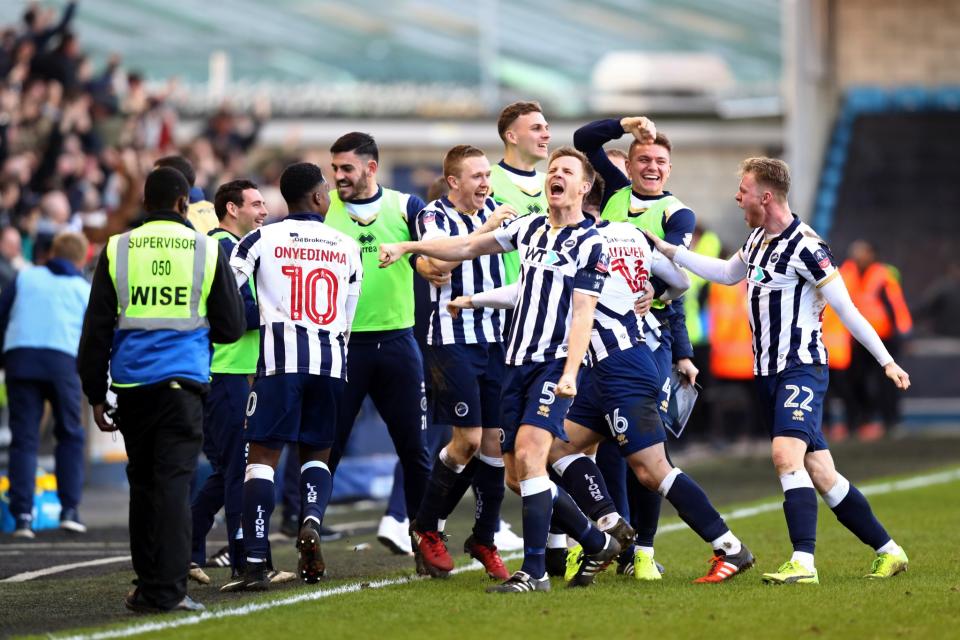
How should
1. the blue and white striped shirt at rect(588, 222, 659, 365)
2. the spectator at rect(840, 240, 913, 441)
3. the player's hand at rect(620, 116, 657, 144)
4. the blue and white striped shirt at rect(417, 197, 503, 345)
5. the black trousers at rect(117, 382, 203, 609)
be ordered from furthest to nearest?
the spectator at rect(840, 240, 913, 441)
the blue and white striped shirt at rect(417, 197, 503, 345)
the player's hand at rect(620, 116, 657, 144)
the blue and white striped shirt at rect(588, 222, 659, 365)
the black trousers at rect(117, 382, 203, 609)

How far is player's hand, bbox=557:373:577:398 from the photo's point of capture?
7.75 m

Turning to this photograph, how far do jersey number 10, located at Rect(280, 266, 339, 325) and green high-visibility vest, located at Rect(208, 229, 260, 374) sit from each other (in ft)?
3.17

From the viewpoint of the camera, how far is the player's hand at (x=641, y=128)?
8.58 m

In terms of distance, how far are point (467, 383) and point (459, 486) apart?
54 cm

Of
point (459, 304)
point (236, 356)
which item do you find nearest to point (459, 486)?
point (459, 304)

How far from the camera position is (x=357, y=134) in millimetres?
9039

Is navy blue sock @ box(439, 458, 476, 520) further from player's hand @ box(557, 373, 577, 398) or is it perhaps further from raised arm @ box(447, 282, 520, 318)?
player's hand @ box(557, 373, 577, 398)

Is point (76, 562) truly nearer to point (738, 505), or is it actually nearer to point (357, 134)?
point (357, 134)

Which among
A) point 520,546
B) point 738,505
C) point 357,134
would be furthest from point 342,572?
point 738,505

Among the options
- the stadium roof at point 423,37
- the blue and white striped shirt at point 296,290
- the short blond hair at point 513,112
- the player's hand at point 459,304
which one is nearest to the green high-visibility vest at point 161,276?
the blue and white striped shirt at point 296,290

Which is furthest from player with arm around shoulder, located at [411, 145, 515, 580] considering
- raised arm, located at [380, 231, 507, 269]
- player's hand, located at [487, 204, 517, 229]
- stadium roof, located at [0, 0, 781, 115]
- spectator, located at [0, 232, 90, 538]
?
stadium roof, located at [0, 0, 781, 115]

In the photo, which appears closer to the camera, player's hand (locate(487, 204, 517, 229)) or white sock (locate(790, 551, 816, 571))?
white sock (locate(790, 551, 816, 571))

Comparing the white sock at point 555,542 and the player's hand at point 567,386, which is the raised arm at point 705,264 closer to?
the player's hand at point 567,386

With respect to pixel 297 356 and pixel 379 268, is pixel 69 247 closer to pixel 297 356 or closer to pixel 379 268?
pixel 379 268
